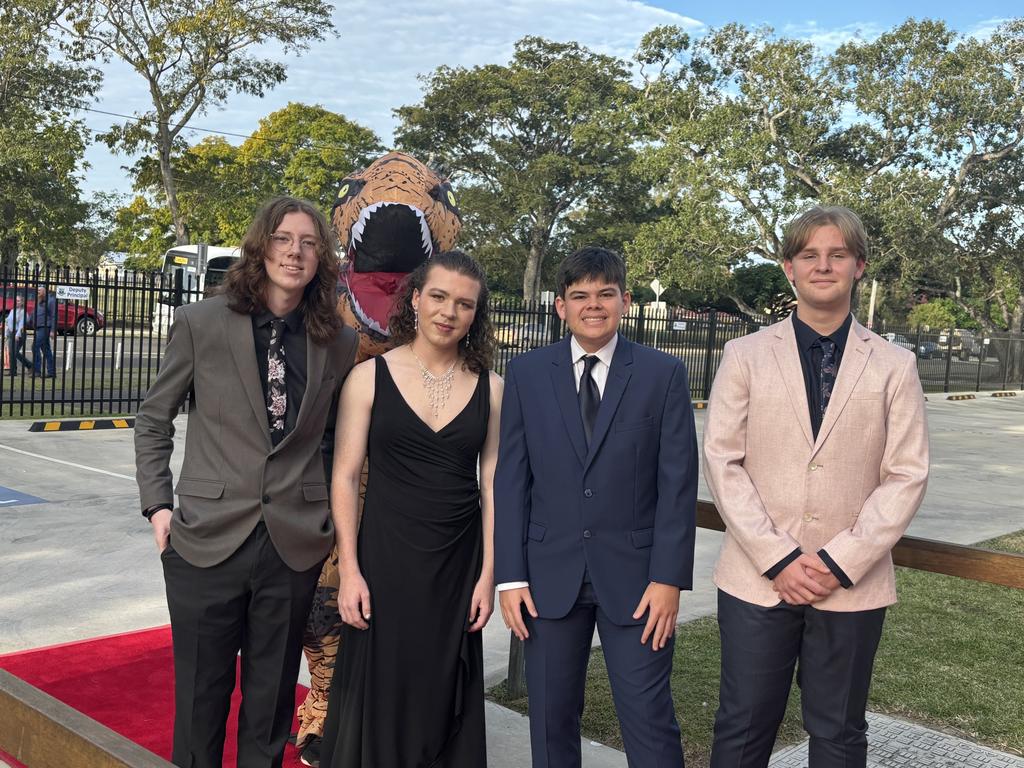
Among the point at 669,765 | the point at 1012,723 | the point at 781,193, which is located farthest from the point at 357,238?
the point at 781,193

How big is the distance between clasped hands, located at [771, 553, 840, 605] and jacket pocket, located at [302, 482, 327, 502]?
1.27 m

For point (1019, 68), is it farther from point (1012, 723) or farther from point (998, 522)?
point (1012, 723)

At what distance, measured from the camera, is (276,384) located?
2.64 metres

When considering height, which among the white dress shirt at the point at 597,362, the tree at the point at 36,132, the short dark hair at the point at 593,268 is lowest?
the white dress shirt at the point at 597,362

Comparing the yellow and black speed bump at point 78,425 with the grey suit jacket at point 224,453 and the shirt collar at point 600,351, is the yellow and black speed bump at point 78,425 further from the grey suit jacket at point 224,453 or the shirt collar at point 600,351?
the shirt collar at point 600,351

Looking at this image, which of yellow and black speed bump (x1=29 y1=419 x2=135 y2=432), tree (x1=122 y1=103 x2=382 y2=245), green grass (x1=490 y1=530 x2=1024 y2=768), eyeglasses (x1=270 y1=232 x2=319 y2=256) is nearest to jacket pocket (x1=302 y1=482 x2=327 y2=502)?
eyeglasses (x1=270 y1=232 x2=319 y2=256)

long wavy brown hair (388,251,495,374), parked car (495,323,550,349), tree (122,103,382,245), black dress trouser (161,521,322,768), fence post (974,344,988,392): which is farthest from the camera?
tree (122,103,382,245)

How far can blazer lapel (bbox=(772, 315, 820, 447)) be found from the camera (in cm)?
257

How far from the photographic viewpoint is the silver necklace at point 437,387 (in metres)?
2.75

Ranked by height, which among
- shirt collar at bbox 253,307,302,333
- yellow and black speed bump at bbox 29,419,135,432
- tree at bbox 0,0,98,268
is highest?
tree at bbox 0,0,98,268

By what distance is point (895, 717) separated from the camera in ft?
13.9

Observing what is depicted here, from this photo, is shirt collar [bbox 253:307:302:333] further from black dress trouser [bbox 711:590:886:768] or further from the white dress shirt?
black dress trouser [bbox 711:590:886:768]

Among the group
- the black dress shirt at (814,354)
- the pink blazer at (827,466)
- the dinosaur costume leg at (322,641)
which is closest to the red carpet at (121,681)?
the dinosaur costume leg at (322,641)

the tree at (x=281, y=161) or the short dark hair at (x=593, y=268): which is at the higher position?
the tree at (x=281, y=161)
